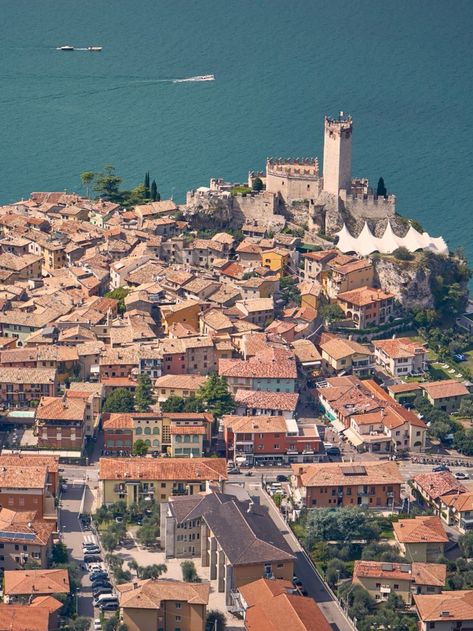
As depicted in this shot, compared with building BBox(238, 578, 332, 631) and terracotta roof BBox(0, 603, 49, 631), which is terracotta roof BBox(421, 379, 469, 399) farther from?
terracotta roof BBox(0, 603, 49, 631)

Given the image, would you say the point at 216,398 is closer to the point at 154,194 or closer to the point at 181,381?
the point at 181,381

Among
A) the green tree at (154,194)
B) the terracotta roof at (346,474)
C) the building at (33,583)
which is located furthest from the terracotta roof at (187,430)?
the green tree at (154,194)

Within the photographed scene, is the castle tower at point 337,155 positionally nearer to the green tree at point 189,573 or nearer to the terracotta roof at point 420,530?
the terracotta roof at point 420,530

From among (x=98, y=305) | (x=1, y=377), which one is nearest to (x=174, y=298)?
(x=98, y=305)

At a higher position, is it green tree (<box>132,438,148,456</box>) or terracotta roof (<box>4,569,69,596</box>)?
green tree (<box>132,438,148,456</box>)

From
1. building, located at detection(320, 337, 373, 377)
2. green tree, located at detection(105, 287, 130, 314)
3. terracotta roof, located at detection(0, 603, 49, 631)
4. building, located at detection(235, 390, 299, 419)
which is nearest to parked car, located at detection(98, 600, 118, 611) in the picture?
terracotta roof, located at detection(0, 603, 49, 631)
